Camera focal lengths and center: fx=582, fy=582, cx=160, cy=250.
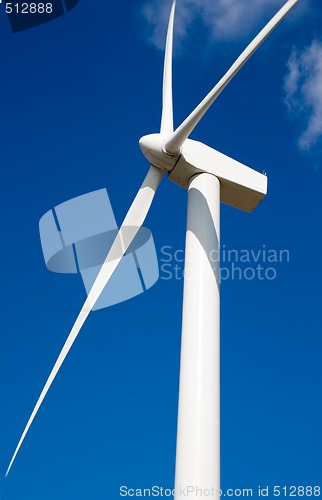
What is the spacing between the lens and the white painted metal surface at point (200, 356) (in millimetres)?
8297

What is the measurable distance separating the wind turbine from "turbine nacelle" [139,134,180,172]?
0.02 meters

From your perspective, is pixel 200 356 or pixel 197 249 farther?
pixel 197 249

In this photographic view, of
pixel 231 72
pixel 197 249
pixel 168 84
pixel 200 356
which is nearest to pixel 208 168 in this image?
pixel 231 72

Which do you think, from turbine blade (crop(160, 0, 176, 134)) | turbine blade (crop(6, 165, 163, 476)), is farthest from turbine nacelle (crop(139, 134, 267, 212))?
turbine blade (crop(160, 0, 176, 134))

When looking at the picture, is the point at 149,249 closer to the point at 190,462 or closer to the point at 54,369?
the point at 54,369

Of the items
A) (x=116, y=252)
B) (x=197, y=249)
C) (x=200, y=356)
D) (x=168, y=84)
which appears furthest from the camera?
(x=168, y=84)

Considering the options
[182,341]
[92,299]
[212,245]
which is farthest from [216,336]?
[92,299]

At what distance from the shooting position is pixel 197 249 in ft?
33.7

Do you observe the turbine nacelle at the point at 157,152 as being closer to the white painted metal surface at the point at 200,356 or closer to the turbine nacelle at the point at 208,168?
the turbine nacelle at the point at 208,168

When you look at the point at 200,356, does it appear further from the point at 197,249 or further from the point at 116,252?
the point at 116,252

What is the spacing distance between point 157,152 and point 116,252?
2.33m

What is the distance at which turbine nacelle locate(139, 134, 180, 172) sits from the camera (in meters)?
11.7

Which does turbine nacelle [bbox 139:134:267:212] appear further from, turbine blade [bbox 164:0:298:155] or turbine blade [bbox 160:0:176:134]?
turbine blade [bbox 160:0:176:134]

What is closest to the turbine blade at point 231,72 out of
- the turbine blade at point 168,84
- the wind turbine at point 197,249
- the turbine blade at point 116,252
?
the wind turbine at point 197,249
